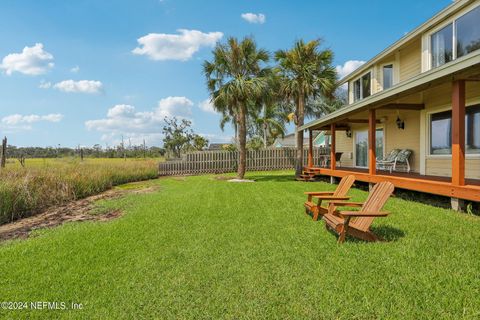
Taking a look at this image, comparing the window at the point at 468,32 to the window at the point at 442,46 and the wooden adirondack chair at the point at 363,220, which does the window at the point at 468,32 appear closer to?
the window at the point at 442,46

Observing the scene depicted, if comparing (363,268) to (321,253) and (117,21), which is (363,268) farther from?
(117,21)

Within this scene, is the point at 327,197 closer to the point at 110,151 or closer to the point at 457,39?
the point at 457,39

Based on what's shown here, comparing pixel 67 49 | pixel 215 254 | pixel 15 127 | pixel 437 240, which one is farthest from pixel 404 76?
pixel 15 127

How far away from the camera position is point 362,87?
14664 millimetres

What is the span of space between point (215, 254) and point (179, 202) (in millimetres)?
4488

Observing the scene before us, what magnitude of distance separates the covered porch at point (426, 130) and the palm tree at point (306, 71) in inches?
75.9

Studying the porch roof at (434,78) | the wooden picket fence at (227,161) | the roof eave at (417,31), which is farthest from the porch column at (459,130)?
the wooden picket fence at (227,161)

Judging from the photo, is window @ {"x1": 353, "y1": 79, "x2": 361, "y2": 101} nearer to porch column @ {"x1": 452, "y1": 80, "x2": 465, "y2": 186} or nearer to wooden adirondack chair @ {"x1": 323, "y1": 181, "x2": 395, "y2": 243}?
porch column @ {"x1": 452, "y1": 80, "x2": 465, "y2": 186}

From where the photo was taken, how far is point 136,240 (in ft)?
15.8

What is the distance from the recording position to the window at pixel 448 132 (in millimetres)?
7938

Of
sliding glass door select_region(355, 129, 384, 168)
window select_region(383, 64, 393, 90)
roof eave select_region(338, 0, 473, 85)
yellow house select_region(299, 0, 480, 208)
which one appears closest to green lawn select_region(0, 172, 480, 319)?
yellow house select_region(299, 0, 480, 208)

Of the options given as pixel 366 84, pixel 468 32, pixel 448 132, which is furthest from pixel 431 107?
pixel 366 84

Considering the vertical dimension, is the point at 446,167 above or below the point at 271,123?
below

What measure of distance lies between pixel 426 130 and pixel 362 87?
18.0 feet
